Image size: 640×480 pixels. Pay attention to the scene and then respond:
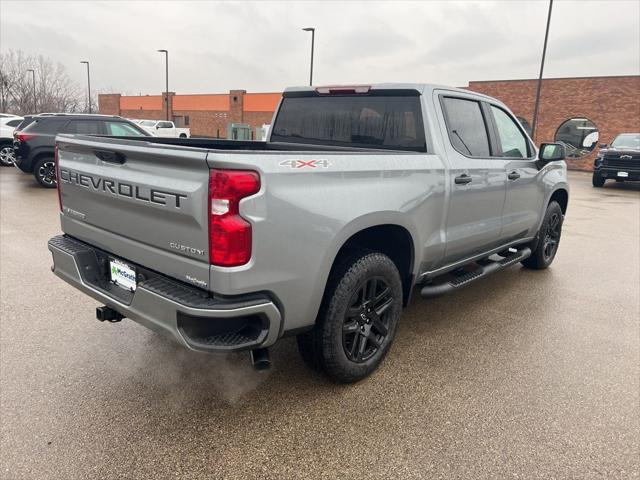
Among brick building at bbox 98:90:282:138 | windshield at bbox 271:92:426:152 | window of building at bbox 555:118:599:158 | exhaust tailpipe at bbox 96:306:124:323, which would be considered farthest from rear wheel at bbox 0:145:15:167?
brick building at bbox 98:90:282:138

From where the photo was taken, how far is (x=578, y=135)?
2569 cm

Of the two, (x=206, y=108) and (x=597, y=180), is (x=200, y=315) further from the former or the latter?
(x=206, y=108)

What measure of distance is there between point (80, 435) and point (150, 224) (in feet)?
3.76

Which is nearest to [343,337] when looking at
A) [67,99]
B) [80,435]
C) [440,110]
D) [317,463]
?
[317,463]

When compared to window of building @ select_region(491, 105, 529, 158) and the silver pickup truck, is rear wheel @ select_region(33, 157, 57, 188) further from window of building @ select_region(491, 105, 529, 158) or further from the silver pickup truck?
window of building @ select_region(491, 105, 529, 158)

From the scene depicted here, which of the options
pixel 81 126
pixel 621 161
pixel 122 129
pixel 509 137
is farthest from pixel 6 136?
pixel 621 161

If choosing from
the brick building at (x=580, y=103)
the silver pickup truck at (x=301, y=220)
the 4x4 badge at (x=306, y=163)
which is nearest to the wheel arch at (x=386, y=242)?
the silver pickup truck at (x=301, y=220)

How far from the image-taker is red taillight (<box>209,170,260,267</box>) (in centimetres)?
209

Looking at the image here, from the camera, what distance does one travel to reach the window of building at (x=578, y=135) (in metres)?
24.9

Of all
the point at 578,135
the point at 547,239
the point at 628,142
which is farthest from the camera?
the point at 578,135

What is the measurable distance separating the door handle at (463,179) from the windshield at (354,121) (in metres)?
0.36

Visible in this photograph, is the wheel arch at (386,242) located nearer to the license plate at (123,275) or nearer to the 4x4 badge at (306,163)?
the 4x4 badge at (306,163)

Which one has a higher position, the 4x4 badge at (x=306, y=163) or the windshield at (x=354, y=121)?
the windshield at (x=354, y=121)

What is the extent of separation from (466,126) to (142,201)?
8.73 feet
